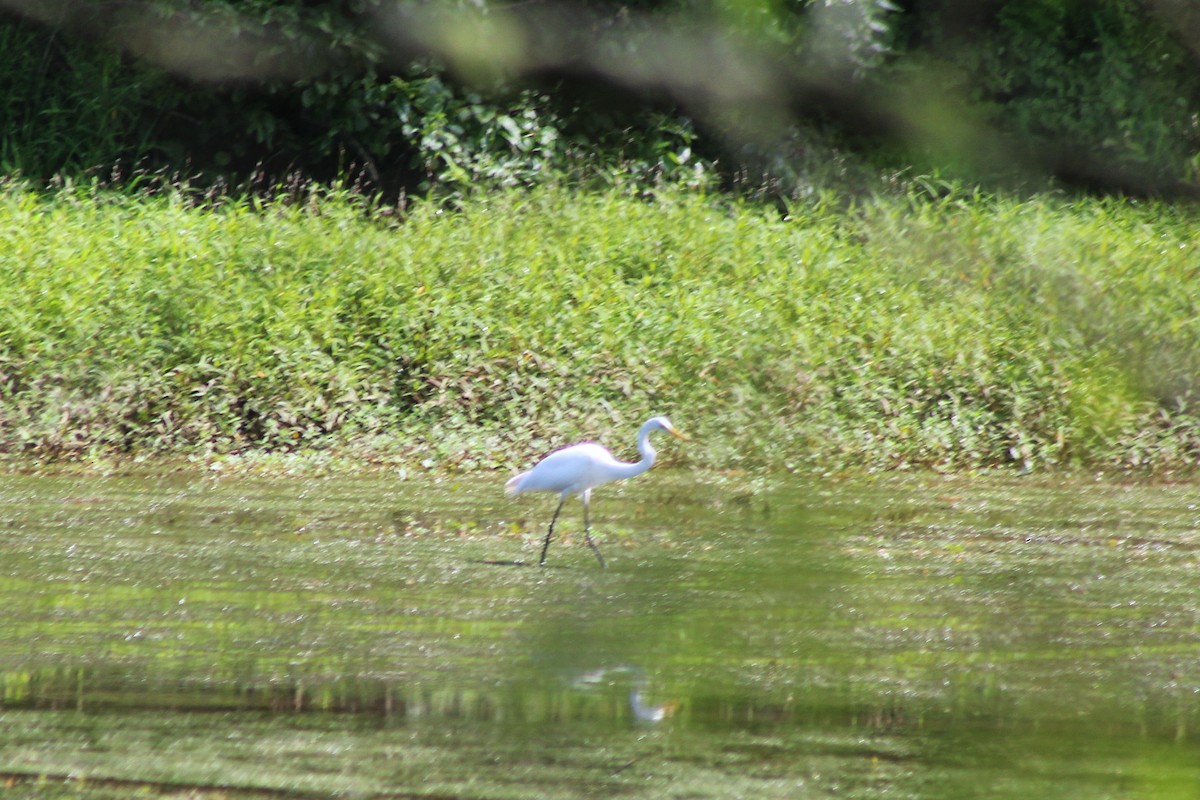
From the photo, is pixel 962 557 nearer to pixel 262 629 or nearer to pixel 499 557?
pixel 499 557

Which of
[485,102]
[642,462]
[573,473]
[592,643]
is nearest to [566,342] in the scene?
[642,462]

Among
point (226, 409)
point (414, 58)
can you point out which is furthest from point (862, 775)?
point (414, 58)

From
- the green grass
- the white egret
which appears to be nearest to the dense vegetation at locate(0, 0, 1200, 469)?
the green grass

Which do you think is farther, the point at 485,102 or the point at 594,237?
the point at 485,102

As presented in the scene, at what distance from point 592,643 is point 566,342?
513cm

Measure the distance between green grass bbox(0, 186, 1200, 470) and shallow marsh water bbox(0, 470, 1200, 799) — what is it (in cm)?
99

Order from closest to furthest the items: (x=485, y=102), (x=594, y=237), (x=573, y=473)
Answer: (x=573, y=473)
(x=594, y=237)
(x=485, y=102)

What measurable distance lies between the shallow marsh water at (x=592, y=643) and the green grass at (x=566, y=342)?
39.0 inches

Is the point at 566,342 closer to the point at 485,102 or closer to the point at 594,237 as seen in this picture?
the point at 594,237

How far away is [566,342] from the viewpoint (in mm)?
11203

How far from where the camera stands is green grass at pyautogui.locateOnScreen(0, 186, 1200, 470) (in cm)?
1052

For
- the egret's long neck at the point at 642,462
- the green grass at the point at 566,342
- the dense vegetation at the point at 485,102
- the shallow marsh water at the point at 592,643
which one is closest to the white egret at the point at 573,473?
the egret's long neck at the point at 642,462

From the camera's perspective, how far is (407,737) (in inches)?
196

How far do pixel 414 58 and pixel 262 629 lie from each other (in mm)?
9554
